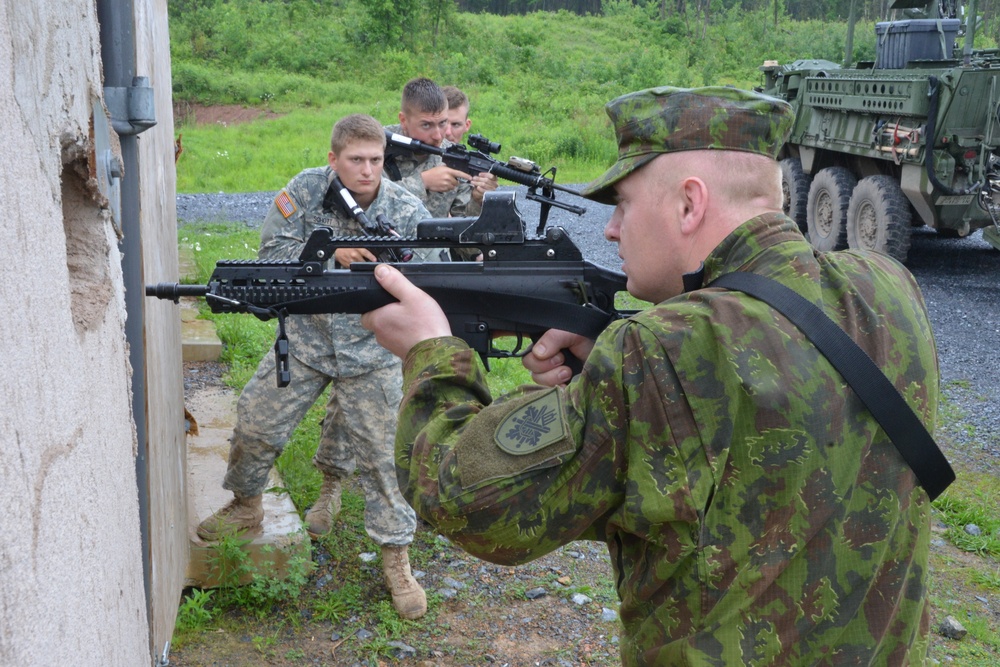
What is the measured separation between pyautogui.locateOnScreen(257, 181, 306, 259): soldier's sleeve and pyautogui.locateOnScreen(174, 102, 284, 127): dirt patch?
17.7m

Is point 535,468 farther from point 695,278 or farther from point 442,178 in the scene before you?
point 442,178

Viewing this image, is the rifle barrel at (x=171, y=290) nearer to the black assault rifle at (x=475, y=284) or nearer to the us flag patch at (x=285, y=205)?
the black assault rifle at (x=475, y=284)

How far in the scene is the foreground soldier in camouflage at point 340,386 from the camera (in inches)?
145

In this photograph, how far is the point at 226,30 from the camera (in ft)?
86.4

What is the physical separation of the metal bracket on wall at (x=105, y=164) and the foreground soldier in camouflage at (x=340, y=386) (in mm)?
1734

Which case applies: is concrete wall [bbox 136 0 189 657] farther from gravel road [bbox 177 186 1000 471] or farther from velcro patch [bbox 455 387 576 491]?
gravel road [bbox 177 186 1000 471]

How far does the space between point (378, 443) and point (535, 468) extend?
231cm

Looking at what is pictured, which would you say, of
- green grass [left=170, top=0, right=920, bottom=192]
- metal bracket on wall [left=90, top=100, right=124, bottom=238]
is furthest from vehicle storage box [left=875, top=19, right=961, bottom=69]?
metal bracket on wall [left=90, top=100, right=124, bottom=238]

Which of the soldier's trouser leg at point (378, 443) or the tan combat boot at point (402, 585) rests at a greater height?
the soldier's trouser leg at point (378, 443)

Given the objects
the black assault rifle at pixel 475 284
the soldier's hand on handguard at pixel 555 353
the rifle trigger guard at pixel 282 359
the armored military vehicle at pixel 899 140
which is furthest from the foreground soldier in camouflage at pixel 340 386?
the armored military vehicle at pixel 899 140

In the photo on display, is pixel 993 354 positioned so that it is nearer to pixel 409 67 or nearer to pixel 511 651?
pixel 511 651

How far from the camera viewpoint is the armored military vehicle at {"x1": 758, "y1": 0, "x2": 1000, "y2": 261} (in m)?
8.62

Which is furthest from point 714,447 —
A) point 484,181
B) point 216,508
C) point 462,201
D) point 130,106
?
point 462,201

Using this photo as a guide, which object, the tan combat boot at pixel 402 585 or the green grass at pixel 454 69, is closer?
A: the tan combat boot at pixel 402 585
